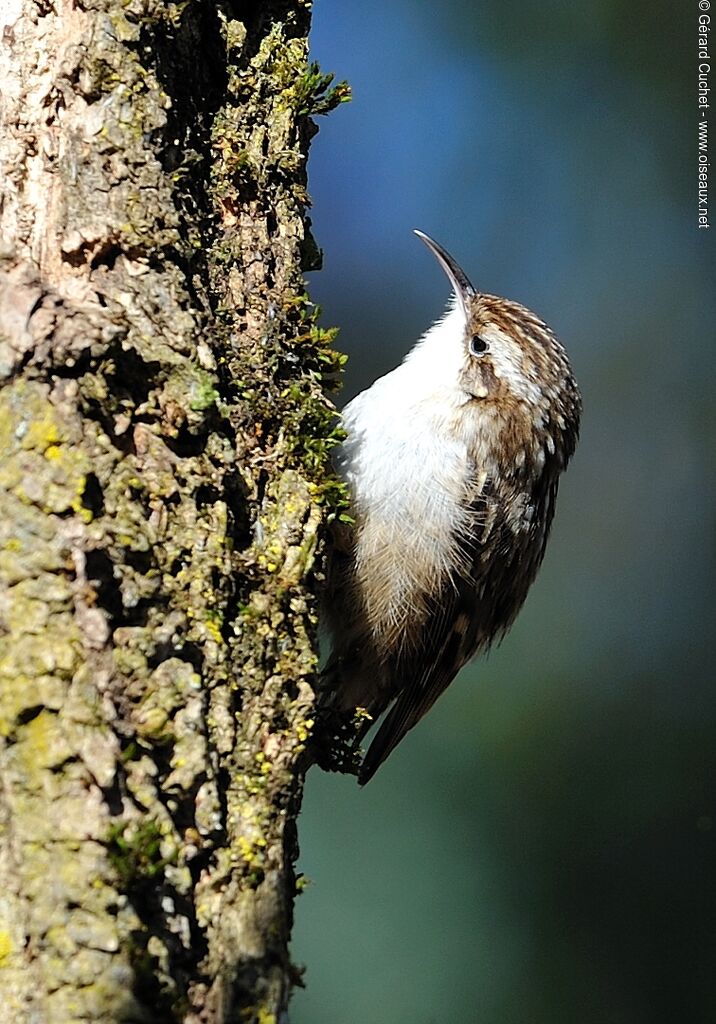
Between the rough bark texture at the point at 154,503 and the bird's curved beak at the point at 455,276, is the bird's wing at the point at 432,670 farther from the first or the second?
the rough bark texture at the point at 154,503

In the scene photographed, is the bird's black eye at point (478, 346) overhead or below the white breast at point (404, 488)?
overhead

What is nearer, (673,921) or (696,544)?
(673,921)

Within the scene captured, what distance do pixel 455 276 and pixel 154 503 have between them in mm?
1866

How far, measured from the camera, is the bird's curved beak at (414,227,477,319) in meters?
3.47

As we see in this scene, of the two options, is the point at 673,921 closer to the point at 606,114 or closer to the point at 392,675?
the point at 392,675

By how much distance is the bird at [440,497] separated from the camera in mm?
3064

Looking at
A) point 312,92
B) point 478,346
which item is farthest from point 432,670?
point 312,92

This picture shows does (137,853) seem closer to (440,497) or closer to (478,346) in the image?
(440,497)

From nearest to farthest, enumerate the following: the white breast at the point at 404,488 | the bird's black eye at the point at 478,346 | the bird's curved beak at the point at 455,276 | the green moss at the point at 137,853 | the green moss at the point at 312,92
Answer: the green moss at the point at 137,853, the green moss at the point at 312,92, the white breast at the point at 404,488, the bird's black eye at the point at 478,346, the bird's curved beak at the point at 455,276

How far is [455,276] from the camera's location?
3520mm

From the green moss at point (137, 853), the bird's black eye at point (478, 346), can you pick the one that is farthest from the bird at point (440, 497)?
the green moss at point (137, 853)

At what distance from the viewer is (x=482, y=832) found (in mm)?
5246

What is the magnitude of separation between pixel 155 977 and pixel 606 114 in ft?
20.7

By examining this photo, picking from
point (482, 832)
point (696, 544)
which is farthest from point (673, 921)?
point (696, 544)
